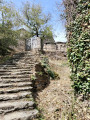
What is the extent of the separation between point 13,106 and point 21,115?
14.3 inches

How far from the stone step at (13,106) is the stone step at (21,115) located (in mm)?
105

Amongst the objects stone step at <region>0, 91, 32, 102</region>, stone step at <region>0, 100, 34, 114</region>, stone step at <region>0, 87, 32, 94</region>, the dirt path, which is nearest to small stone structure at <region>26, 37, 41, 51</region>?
stone step at <region>0, 87, 32, 94</region>

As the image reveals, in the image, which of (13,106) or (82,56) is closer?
(13,106)

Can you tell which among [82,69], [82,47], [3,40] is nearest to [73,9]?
[82,47]

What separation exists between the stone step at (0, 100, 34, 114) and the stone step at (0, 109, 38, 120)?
105mm

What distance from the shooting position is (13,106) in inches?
94.5

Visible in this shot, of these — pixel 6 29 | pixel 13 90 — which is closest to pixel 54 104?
pixel 13 90

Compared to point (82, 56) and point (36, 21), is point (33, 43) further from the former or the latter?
point (82, 56)

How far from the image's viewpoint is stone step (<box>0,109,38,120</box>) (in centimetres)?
212

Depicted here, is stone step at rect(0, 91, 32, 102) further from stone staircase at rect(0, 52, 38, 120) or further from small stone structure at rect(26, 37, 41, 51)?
small stone structure at rect(26, 37, 41, 51)

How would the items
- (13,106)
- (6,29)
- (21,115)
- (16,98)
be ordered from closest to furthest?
(21,115)
(13,106)
(16,98)
(6,29)

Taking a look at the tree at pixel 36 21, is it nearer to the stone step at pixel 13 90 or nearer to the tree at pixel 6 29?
the tree at pixel 6 29

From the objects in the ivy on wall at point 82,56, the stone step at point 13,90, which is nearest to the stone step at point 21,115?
the stone step at point 13,90

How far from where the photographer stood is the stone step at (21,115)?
2.12 meters
